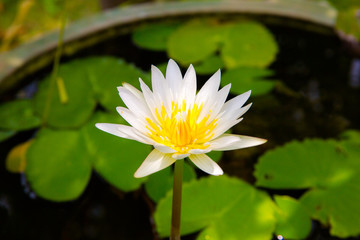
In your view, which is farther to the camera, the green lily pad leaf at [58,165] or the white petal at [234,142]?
the green lily pad leaf at [58,165]

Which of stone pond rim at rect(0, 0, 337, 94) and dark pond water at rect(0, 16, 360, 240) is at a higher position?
stone pond rim at rect(0, 0, 337, 94)

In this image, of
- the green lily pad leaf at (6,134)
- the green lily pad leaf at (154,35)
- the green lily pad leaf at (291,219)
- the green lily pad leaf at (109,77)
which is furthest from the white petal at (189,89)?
the green lily pad leaf at (154,35)

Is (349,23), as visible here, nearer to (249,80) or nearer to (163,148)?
(249,80)

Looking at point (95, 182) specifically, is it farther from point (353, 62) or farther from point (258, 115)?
point (353, 62)

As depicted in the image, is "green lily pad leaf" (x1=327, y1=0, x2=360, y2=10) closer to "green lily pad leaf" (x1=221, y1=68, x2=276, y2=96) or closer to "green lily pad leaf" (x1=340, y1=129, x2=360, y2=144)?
"green lily pad leaf" (x1=221, y1=68, x2=276, y2=96)

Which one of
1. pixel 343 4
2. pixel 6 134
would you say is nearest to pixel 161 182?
pixel 6 134

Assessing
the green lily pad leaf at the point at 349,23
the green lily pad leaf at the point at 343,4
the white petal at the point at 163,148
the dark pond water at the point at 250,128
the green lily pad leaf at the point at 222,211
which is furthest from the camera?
the green lily pad leaf at the point at 343,4

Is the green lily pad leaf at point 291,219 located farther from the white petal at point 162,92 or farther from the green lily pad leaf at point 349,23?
the green lily pad leaf at point 349,23

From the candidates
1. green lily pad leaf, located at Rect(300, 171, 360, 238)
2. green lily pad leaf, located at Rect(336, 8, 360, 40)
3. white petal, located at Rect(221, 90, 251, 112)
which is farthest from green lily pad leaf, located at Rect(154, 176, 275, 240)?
green lily pad leaf, located at Rect(336, 8, 360, 40)
